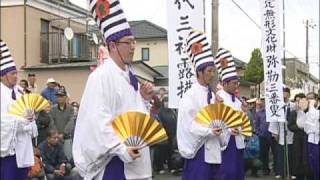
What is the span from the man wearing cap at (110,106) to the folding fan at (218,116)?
188 cm

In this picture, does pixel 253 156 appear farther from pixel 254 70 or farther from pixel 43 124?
pixel 254 70

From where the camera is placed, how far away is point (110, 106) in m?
4.40

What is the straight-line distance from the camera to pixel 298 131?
11.9 metres

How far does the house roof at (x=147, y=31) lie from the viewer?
126 ft

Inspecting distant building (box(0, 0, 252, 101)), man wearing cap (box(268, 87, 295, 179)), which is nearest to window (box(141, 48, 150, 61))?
distant building (box(0, 0, 252, 101))

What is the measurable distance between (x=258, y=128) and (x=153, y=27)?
1064 inches

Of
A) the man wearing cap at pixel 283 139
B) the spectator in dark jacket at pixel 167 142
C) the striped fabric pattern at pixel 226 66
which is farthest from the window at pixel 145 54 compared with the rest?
the striped fabric pattern at pixel 226 66

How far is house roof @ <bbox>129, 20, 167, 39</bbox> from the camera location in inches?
1518

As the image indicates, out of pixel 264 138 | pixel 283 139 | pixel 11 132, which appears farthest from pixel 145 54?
pixel 11 132

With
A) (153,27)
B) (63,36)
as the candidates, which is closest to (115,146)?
(63,36)

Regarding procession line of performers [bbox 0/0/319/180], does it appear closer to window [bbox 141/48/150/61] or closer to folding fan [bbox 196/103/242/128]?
folding fan [bbox 196/103/242/128]

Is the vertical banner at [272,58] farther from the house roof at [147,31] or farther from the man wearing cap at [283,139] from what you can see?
the house roof at [147,31]

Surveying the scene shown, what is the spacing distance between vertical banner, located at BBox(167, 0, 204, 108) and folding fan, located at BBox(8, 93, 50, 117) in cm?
260

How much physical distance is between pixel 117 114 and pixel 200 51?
9.26ft
